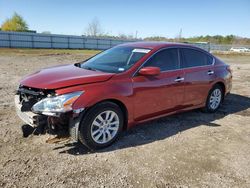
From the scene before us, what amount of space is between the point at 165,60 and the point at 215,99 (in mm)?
2102

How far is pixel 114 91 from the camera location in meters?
3.75

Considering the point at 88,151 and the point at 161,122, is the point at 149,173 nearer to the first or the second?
the point at 88,151

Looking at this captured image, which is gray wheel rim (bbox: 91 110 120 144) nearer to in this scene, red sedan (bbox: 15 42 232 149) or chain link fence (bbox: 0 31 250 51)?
red sedan (bbox: 15 42 232 149)

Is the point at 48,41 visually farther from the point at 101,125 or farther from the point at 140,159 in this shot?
the point at 140,159

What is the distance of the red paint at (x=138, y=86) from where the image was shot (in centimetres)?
355

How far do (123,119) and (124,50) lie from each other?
1.47m

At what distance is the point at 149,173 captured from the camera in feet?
10.8

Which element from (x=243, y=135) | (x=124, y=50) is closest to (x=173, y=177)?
(x=243, y=135)

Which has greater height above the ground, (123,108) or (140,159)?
(123,108)

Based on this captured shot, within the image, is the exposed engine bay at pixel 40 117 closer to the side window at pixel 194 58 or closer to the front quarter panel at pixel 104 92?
the front quarter panel at pixel 104 92

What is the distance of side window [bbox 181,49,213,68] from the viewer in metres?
5.07

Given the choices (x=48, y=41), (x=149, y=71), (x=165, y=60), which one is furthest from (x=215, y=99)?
(x=48, y=41)

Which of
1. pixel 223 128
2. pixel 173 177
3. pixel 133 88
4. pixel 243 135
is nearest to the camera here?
pixel 173 177

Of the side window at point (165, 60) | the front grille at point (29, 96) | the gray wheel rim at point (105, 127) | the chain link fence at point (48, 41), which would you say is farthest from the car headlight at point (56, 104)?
the chain link fence at point (48, 41)
